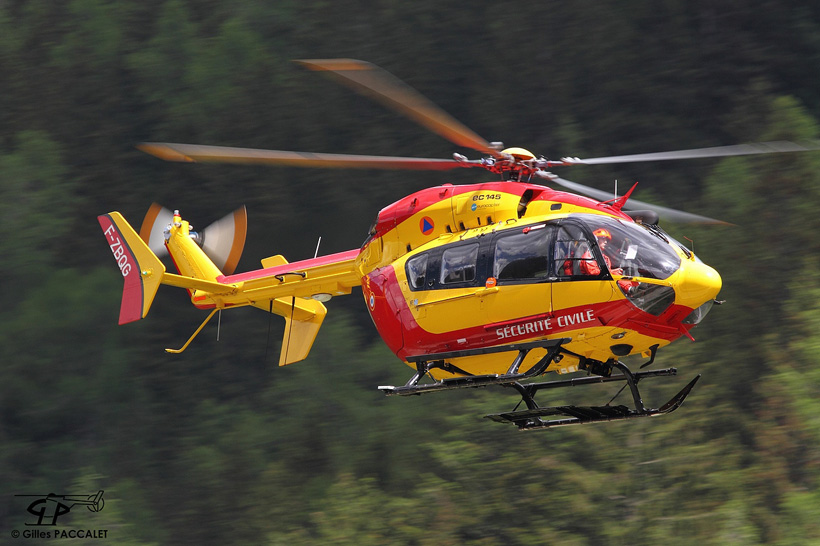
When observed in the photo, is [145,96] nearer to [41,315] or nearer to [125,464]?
[41,315]

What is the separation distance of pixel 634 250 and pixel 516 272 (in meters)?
0.97

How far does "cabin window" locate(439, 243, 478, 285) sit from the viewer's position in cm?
1018

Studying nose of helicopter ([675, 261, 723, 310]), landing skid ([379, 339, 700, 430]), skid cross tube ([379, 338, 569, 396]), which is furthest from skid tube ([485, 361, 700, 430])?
nose of helicopter ([675, 261, 723, 310])

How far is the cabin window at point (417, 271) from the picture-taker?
10.5 m

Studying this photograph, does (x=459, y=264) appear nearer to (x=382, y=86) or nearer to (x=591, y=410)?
(x=591, y=410)

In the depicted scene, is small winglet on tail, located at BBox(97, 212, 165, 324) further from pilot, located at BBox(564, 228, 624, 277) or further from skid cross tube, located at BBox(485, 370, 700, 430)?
pilot, located at BBox(564, 228, 624, 277)

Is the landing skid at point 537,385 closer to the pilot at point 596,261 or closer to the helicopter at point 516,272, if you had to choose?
the helicopter at point 516,272

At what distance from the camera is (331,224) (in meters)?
28.5

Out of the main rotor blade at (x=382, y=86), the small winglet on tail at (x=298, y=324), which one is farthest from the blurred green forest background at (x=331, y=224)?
the main rotor blade at (x=382, y=86)

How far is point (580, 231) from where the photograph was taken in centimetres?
970

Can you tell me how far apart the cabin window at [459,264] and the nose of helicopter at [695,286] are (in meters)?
1.71

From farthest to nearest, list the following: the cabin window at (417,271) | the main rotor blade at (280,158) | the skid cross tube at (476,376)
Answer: the cabin window at (417,271)
the skid cross tube at (476,376)
the main rotor blade at (280,158)

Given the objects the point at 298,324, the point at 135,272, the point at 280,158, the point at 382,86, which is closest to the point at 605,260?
the point at 382,86

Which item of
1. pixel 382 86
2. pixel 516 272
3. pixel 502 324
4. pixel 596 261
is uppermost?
pixel 382 86
